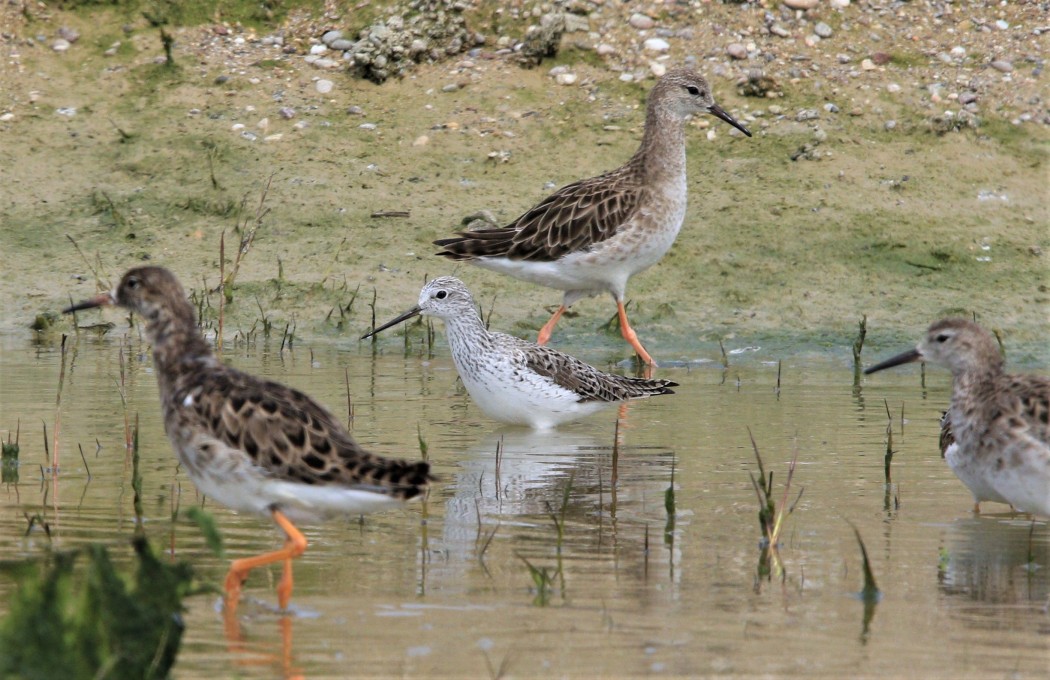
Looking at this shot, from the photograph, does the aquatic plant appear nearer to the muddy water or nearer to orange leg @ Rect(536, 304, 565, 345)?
the muddy water

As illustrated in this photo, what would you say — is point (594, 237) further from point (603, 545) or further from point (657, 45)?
point (603, 545)

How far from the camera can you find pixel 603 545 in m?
7.11

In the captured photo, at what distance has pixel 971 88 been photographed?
49.5 feet

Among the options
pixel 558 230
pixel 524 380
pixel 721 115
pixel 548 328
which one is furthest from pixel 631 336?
pixel 721 115

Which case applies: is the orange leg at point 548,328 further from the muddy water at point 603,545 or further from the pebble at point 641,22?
the pebble at point 641,22

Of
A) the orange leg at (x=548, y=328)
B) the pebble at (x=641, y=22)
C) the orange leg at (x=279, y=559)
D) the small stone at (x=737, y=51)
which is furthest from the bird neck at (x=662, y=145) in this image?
the orange leg at (x=279, y=559)

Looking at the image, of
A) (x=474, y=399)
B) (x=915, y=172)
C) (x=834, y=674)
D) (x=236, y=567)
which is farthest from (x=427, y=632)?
(x=915, y=172)

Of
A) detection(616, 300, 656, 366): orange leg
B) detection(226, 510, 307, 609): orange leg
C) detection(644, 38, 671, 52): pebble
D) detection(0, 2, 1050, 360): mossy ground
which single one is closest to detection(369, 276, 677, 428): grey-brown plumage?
detection(616, 300, 656, 366): orange leg

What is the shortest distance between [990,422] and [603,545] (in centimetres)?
194

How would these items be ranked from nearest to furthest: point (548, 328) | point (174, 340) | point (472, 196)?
point (174, 340) → point (548, 328) → point (472, 196)

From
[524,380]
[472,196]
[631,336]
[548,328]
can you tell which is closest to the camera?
[524,380]

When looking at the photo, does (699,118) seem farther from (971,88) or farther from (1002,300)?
(1002,300)

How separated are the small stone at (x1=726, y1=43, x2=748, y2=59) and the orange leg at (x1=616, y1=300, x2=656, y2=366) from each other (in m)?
3.95

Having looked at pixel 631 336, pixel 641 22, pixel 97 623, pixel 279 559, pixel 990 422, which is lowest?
pixel 97 623
